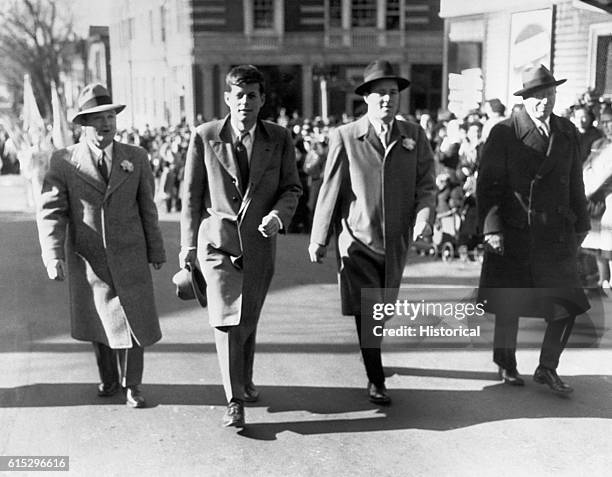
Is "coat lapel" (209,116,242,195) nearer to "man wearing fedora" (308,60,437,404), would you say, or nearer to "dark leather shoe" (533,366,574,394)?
"man wearing fedora" (308,60,437,404)

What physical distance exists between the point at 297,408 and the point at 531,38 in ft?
8.69

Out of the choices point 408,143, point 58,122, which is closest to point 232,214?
point 408,143

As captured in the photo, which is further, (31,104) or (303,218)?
(303,218)

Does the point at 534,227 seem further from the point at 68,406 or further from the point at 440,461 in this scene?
the point at 68,406

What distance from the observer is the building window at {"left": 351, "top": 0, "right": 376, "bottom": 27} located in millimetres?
4945

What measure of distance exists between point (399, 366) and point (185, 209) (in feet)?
5.42

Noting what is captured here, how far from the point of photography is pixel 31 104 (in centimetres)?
460

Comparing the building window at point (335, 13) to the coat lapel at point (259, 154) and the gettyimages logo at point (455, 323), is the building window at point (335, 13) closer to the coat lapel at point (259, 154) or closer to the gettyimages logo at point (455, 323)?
the coat lapel at point (259, 154)

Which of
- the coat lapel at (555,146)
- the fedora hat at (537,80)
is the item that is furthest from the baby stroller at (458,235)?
the fedora hat at (537,80)

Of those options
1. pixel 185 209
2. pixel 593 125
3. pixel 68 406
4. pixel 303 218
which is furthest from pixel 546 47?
pixel 303 218

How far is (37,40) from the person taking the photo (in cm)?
442

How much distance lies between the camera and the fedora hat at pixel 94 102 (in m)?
3.88

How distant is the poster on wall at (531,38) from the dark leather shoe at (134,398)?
281cm

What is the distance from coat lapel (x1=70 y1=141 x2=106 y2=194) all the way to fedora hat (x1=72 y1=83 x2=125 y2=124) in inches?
6.9
